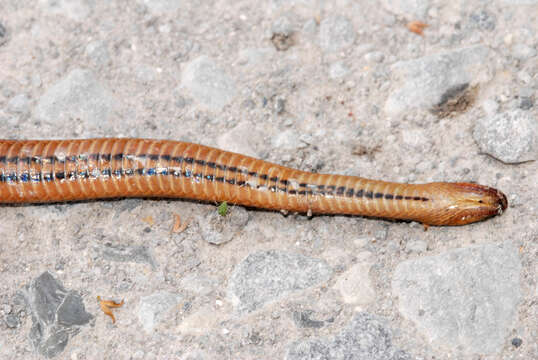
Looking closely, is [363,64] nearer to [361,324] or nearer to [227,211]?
[227,211]

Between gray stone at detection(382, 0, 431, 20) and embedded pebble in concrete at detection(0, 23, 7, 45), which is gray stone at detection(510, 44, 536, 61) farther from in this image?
embedded pebble in concrete at detection(0, 23, 7, 45)

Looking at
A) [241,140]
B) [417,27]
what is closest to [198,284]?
[241,140]

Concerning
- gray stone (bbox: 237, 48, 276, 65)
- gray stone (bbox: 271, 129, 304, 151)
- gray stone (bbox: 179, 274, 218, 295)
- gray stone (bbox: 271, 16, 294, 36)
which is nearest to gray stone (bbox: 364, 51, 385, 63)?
gray stone (bbox: 271, 16, 294, 36)

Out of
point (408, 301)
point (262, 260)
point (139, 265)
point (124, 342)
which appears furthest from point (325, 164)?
point (124, 342)

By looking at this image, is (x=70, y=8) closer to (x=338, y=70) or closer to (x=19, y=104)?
(x=19, y=104)

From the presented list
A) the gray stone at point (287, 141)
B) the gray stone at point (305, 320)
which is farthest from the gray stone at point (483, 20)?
the gray stone at point (305, 320)

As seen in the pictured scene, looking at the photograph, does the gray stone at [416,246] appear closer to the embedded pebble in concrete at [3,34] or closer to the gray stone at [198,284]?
the gray stone at [198,284]
